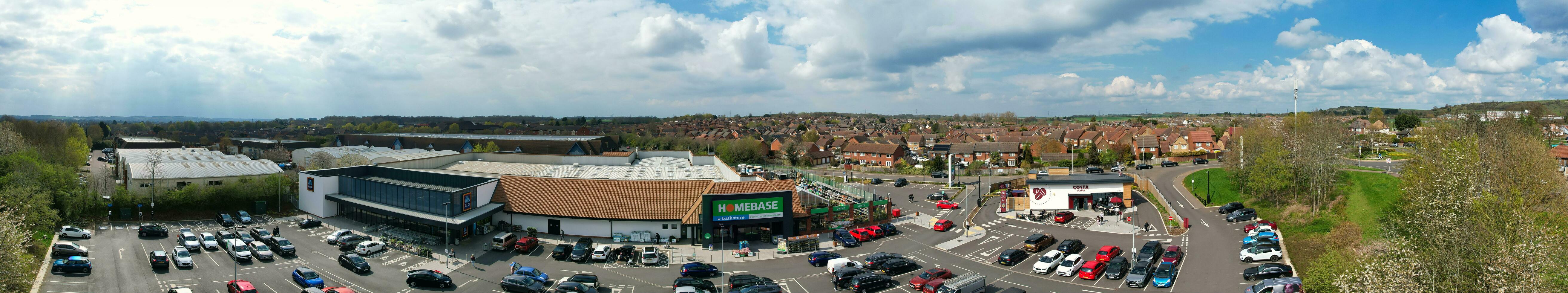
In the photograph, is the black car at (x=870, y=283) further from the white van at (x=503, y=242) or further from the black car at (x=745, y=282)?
the white van at (x=503, y=242)

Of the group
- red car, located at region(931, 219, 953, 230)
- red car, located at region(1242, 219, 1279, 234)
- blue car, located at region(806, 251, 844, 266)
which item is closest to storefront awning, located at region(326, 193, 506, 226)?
blue car, located at region(806, 251, 844, 266)

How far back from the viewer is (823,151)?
10912 cm

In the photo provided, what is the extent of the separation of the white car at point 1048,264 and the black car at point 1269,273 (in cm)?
741

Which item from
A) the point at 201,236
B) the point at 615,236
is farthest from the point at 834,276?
the point at 201,236

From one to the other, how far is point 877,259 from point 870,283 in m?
4.70

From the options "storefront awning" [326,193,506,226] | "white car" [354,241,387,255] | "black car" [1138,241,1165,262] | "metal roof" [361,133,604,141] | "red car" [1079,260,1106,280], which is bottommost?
"red car" [1079,260,1106,280]

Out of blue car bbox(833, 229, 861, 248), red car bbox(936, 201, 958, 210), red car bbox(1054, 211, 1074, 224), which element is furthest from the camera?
red car bbox(936, 201, 958, 210)

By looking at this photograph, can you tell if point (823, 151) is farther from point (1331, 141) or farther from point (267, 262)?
point (267, 262)

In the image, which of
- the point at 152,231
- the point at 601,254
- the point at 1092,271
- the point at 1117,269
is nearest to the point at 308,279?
the point at 601,254

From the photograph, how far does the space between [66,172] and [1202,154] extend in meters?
112

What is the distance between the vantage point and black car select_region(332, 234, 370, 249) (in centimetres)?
3581

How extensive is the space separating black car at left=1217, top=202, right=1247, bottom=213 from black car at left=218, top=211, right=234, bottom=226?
215 feet

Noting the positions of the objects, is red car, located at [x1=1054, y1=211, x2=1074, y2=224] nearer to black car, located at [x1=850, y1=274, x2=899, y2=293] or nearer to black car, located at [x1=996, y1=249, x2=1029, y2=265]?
black car, located at [x1=996, y1=249, x2=1029, y2=265]

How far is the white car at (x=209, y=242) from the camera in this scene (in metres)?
35.1
